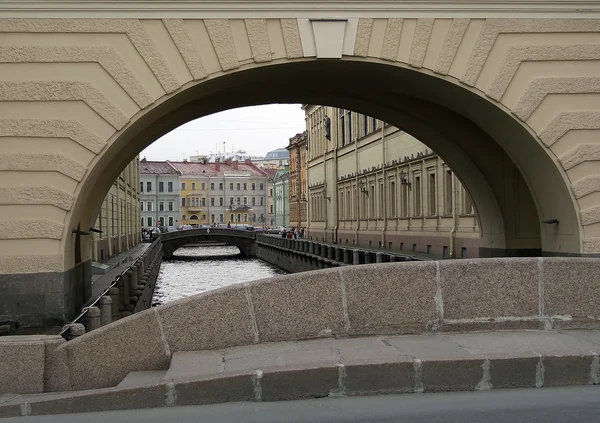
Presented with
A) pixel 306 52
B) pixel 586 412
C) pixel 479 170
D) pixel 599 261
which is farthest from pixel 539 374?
pixel 479 170

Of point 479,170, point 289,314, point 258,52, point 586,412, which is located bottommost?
point 586,412

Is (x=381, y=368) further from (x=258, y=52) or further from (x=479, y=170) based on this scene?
(x=479, y=170)

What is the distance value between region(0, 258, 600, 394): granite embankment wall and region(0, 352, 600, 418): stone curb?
0.46 meters

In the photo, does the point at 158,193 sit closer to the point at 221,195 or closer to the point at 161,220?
the point at 161,220

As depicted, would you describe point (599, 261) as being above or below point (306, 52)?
below

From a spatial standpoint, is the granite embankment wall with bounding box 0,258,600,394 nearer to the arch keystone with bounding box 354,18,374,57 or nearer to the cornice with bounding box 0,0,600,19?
the arch keystone with bounding box 354,18,374,57

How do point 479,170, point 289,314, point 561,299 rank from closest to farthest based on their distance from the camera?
point 289,314 < point 561,299 < point 479,170

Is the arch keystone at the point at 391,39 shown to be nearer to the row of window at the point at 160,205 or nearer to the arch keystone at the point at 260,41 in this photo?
the arch keystone at the point at 260,41

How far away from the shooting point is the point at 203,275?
47781mm

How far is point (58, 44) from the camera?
39.7ft

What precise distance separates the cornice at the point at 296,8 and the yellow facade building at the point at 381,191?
1371 centimetres

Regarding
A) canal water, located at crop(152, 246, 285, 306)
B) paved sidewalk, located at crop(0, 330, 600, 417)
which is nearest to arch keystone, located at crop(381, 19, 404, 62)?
paved sidewalk, located at crop(0, 330, 600, 417)

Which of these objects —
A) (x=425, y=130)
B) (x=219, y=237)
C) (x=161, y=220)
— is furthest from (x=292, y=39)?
(x=161, y=220)

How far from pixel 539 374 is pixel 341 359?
1681 millimetres
